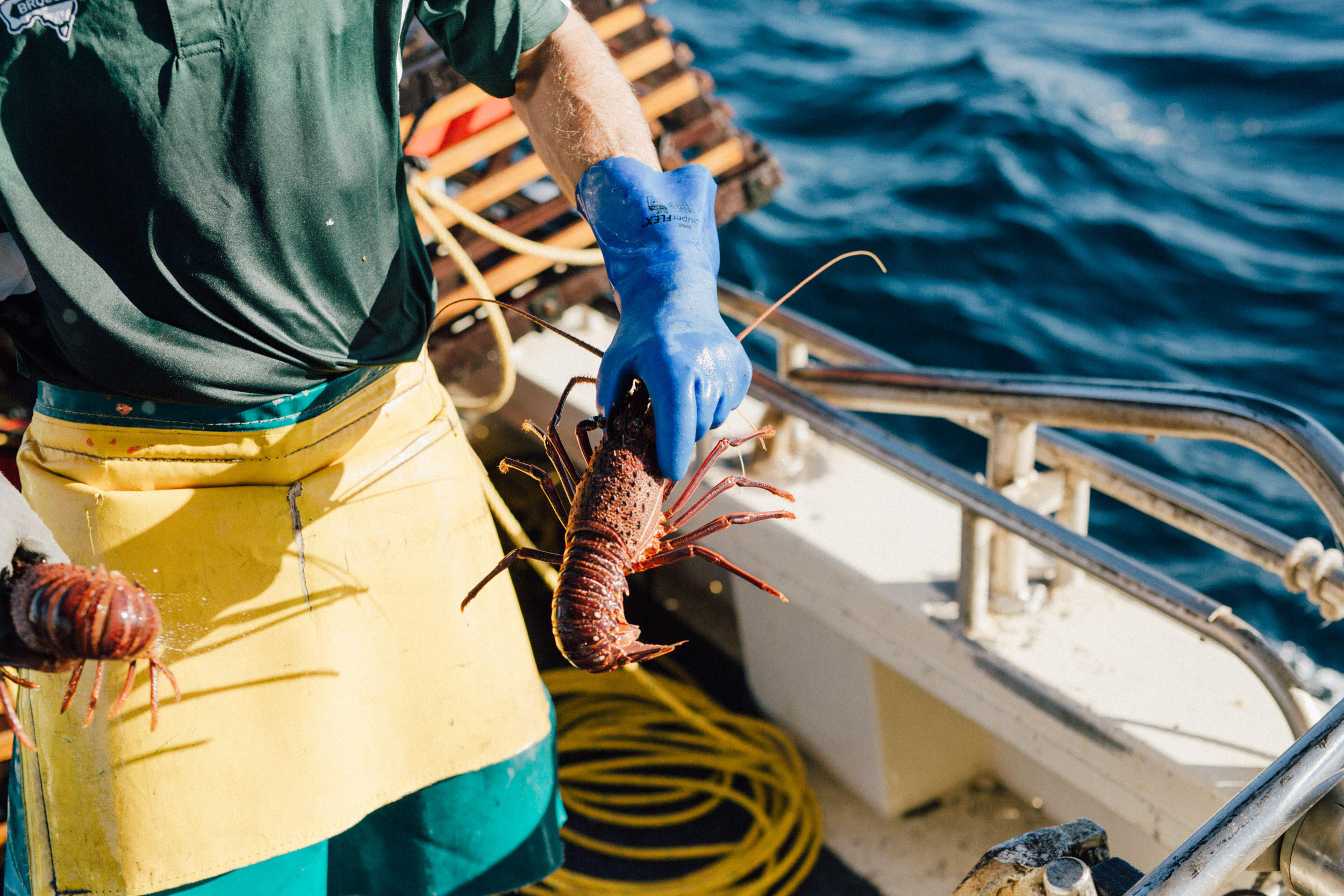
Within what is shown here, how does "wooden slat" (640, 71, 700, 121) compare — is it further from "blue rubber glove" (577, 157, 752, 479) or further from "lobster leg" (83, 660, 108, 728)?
"lobster leg" (83, 660, 108, 728)

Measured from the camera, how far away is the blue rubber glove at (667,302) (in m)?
1.65

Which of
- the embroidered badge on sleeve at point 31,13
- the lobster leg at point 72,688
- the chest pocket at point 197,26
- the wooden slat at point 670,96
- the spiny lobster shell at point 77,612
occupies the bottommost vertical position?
the lobster leg at point 72,688

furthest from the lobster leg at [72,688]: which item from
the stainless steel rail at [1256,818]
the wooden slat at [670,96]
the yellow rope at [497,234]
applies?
the wooden slat at [670,96]

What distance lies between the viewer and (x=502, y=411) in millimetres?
4012

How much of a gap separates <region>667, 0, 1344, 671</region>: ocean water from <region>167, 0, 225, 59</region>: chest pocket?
13.8 ft

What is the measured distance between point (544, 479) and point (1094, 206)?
234 inches

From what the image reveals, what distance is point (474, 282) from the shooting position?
8.57 feet

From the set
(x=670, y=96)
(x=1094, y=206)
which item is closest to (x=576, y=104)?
(x=670, y=96)

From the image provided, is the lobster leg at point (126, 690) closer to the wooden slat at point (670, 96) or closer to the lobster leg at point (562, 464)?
the lobster leg at point (562, 464)

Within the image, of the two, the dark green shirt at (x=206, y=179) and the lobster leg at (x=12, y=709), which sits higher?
the dark green shirt at (x=206, y=179)

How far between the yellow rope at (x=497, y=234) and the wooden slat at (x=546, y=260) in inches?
11.2

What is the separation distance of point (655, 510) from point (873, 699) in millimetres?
1405

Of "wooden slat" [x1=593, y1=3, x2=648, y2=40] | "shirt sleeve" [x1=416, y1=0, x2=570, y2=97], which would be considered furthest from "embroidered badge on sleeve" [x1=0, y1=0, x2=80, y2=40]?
"wooden slat" [x1=593, y1=3, x2=648, y2=40]

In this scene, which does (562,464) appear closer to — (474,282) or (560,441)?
(560,441)
